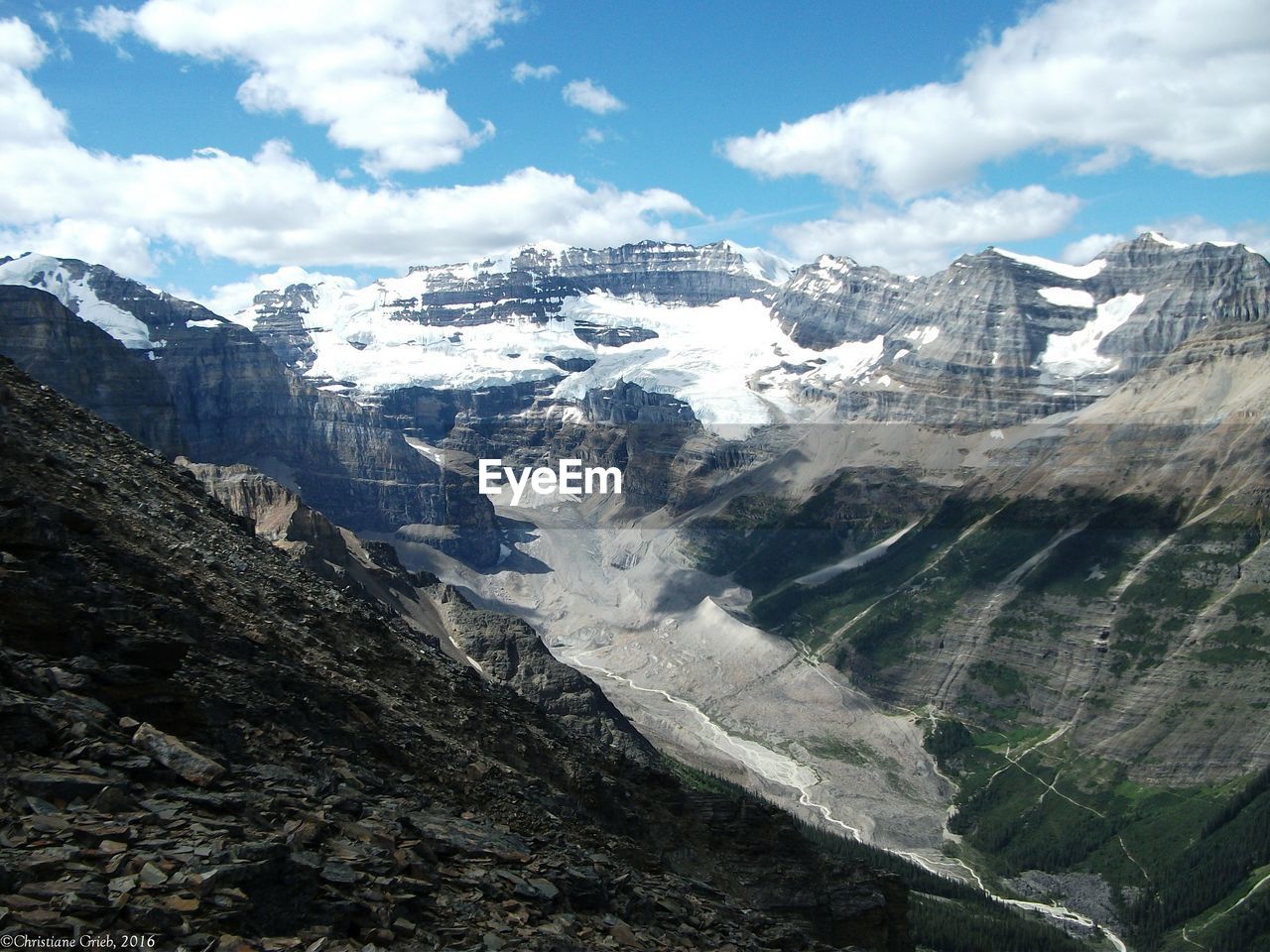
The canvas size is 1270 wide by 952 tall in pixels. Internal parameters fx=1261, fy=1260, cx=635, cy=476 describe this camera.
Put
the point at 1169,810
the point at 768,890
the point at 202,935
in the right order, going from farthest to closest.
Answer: the point at 1169,810 → the point at 768,890 → the point at 202,935

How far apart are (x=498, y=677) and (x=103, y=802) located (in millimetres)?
110027

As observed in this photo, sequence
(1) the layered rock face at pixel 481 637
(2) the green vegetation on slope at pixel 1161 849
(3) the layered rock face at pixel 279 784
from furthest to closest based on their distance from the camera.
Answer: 1. (2) the green vegetation on slope at pixel 1161 849
2. (1) the layered rock face at pixel 481 637
3. (3) the layered rock face at pixel 279 784

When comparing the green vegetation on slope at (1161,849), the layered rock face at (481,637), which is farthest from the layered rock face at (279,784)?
the green vegetation on slope at (1161,849)

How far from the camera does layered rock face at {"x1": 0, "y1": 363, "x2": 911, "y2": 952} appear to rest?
2553 cm

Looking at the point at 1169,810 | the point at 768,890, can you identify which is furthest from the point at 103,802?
the point at 1169,810

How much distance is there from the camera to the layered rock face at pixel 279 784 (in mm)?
25531

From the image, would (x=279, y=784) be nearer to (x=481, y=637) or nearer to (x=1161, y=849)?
(x=481, y=637)

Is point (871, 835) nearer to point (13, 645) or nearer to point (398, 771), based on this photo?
point (398, 771)

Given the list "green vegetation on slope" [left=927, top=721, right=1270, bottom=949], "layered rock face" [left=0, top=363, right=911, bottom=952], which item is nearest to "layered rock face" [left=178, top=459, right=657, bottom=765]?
"layered rock face" [left=0, top=363, right=911, bottom=952]

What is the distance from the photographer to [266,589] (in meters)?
61.1

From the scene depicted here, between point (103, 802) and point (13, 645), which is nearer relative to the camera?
point (103, 802)

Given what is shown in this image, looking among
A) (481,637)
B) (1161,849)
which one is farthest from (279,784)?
(1161,849)

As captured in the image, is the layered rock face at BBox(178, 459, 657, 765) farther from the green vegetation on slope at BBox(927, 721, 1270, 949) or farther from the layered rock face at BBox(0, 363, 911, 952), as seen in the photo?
the green vegetation on slope at BBox(927, 721, 1270, 949)

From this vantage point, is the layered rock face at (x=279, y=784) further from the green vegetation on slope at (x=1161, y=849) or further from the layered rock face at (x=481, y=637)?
the green vegetation on slope at (x=1161, y=849)
